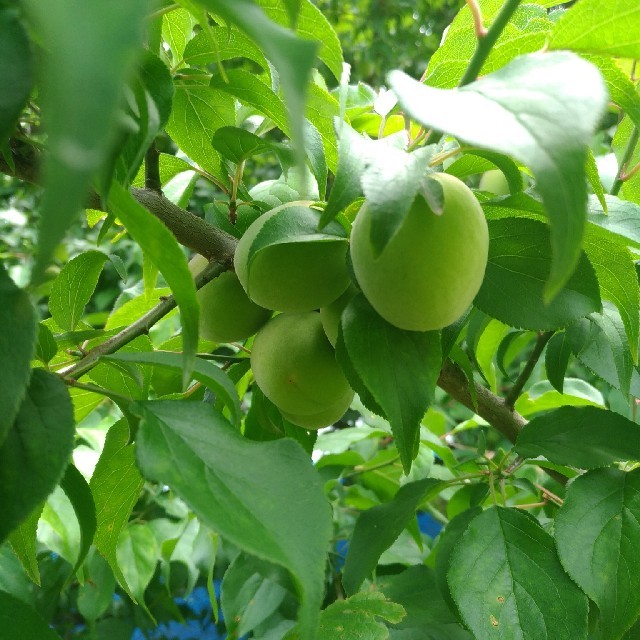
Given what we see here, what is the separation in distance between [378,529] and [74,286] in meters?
0.25

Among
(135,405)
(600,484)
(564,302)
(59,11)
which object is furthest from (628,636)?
(59,11)

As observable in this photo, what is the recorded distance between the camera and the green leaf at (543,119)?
7.0 inches

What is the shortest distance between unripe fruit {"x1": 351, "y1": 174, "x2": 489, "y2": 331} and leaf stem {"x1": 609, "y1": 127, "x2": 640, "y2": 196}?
231 millimetres

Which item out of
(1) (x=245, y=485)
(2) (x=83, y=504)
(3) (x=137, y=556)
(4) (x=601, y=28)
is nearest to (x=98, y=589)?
(3) (x=137, y=556)

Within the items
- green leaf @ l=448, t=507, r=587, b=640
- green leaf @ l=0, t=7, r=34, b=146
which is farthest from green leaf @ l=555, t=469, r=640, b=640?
green leaf @ l=0, t=7, r=34, b=146

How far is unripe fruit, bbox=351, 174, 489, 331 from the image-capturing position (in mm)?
286

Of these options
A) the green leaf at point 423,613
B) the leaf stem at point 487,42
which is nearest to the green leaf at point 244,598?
the green leaf at point 423,613

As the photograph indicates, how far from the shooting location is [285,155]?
409mm

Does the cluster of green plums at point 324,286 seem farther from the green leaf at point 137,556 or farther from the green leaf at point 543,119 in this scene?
the green leaf at point 137,556

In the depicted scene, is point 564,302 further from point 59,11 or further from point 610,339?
point 59,11

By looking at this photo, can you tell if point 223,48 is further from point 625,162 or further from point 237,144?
point 625,162

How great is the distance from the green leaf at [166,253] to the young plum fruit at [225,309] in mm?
154

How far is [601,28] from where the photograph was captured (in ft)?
0.97

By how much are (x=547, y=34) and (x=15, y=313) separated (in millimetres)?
247
